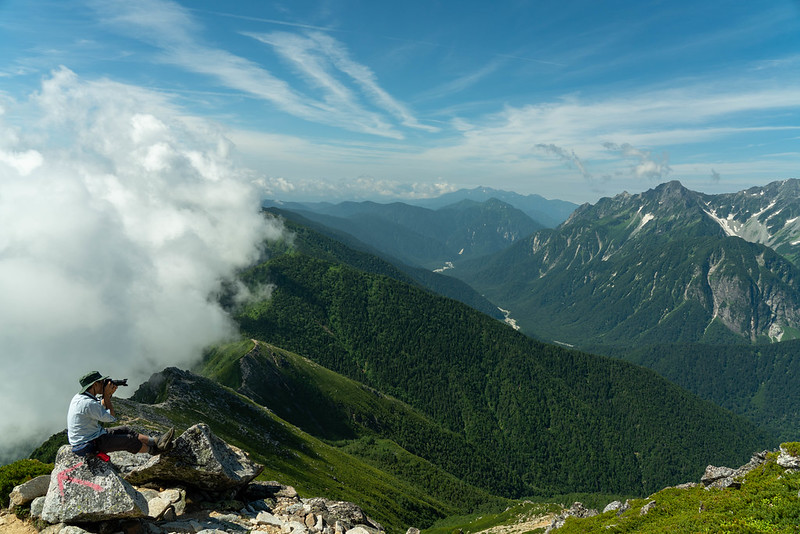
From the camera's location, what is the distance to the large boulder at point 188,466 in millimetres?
21094

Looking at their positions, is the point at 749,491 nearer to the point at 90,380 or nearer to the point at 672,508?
the point at 672,508

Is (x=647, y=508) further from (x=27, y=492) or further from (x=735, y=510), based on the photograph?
(x=27, y=492)

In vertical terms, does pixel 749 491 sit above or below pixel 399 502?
above

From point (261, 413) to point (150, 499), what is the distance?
149 meters

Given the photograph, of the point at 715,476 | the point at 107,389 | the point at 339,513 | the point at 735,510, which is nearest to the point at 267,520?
the point at 339,513

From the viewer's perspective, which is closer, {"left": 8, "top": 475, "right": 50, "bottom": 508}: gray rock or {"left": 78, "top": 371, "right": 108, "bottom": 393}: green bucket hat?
{"left": 78, "top": 371, "right": 108, "bottom": 393}: green bucket hat

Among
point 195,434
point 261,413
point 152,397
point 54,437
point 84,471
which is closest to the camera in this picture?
point 84,471

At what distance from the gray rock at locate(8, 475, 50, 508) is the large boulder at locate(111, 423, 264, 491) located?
12.6 feet

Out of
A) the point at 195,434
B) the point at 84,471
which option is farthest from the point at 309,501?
the point at 84,471

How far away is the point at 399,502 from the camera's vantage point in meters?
148

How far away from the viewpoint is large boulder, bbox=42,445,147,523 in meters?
15.8

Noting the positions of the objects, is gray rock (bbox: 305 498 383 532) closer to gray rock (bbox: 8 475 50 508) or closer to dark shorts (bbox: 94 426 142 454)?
dark shorts (bbox: 94 426 142 454)

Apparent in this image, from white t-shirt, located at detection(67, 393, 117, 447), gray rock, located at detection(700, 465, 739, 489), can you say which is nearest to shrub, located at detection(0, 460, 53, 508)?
white t-shirt, located at detection(67, 393, 117, 447)

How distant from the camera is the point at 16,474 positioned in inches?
763
